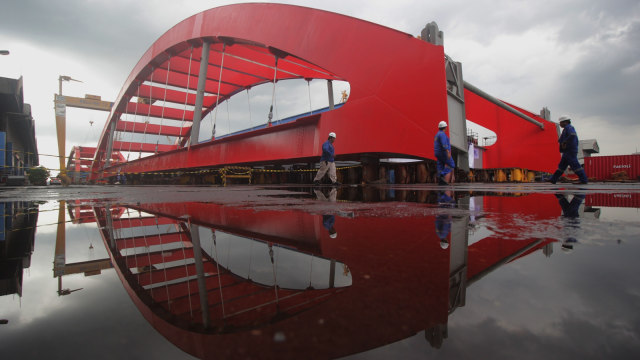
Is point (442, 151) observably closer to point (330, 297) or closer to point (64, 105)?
point (330, 297)

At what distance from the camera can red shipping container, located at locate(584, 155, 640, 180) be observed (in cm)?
1619

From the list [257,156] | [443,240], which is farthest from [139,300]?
[257,156]

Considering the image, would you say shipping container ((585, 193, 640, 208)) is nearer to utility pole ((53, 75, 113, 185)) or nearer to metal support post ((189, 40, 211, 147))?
metal support post ((189, 40, 211, 147))

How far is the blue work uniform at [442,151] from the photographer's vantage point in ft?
21.1

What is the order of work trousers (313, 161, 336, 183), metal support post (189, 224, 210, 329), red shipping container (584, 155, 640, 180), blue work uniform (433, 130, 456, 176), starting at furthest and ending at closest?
red shipping container (584, 155, 640, 180) < work trousers (313, 161, 336, 183) < blue work uniform (433, 130, 456, 176) < metal support post (189, 224, 210, 329)

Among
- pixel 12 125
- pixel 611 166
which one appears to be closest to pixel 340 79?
pixel 611 166

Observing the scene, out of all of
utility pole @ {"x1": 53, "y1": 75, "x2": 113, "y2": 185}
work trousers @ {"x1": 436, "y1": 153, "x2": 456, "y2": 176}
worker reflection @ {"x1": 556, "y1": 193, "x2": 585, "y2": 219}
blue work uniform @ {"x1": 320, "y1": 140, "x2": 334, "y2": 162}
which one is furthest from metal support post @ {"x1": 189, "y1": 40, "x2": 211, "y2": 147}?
utility pole @ {"x1": 53, "y1": 75, "x2": 113, "y2": 185}

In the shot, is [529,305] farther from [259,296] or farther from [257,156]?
[257,156]

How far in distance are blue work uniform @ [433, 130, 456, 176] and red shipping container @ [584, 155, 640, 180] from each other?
16524 millimetres

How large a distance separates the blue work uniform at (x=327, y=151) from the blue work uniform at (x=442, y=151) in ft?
8.10

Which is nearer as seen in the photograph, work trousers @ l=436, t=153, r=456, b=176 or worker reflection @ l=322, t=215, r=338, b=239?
worker reflection @ l=322, t=215, r=338, b=239

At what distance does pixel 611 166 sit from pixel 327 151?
19.5m

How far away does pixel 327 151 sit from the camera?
7.11 m

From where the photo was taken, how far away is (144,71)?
16219 mm
